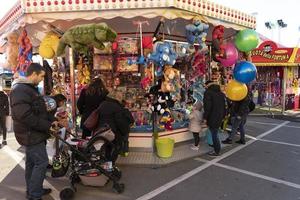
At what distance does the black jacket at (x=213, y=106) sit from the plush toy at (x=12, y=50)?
15.0 feet

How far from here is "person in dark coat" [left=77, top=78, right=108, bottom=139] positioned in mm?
6098

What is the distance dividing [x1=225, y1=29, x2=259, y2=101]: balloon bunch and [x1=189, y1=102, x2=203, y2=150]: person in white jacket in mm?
844

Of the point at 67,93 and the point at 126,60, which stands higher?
the point at 126,60

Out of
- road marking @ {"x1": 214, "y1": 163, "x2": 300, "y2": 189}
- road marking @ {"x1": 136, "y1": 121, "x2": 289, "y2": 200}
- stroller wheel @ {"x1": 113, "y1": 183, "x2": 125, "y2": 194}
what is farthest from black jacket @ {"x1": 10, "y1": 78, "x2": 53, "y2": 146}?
road marking @ {"x1": 214, "y1": 163, "x2": 300, "y2": 189}

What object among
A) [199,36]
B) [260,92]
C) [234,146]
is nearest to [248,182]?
[234,146]

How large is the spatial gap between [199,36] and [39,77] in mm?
3556

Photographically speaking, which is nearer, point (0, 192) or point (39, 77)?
point (39, 77)

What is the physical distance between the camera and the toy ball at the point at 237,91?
24.3ft

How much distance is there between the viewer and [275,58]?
14.1m

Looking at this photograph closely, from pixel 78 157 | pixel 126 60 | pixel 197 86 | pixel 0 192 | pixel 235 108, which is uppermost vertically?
pixel 126 60

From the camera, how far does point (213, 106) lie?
21.9 ft

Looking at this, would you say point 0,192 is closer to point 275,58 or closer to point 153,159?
point 153,159

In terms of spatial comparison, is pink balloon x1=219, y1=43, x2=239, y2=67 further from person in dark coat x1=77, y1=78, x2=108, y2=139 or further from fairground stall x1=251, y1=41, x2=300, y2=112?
fairground stall x1=251, y1=41, x2=300, y2=112

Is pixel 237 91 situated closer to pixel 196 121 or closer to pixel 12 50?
pixel 196 121
